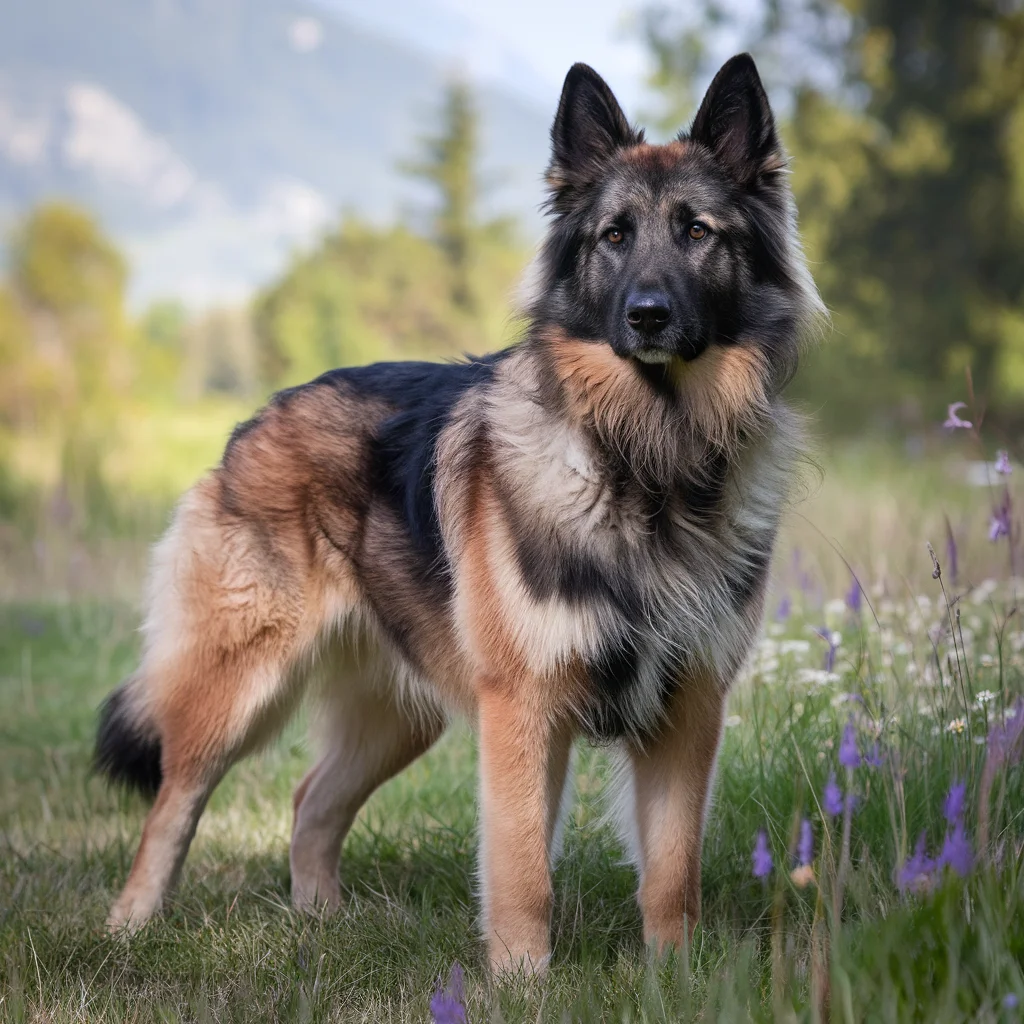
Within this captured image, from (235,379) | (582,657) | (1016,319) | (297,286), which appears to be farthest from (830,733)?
(235,379)

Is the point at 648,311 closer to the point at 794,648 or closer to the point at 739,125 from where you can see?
the point at 739,125

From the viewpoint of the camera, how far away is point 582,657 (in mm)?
3172

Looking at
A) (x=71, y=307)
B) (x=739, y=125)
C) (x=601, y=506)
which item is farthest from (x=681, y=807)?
(x=71, y=307)

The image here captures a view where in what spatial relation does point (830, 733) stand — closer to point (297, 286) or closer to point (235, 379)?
point (297, 286)

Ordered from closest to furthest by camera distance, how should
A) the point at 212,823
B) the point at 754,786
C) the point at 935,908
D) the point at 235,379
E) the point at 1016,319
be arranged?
the point at 935,908
the point at 754,786
the point at 212,823
the point at 1016,319
the point at 235,379

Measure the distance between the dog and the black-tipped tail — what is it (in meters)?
0.31

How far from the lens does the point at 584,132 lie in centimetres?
352

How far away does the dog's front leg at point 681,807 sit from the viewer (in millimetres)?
3348

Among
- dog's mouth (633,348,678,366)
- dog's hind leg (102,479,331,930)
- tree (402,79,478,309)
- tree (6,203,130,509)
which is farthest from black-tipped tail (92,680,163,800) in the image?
tree (402,79,478,309)

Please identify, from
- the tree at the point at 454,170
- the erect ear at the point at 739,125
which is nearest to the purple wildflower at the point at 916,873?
the erect ear at the point at 739,125

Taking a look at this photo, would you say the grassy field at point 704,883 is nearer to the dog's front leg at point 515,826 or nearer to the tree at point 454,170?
the dog's front leg at point 515,826

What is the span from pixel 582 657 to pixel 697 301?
41.8 inches

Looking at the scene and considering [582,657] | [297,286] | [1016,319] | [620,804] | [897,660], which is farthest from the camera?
[297,286]

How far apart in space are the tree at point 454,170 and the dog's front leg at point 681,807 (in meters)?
37.4
